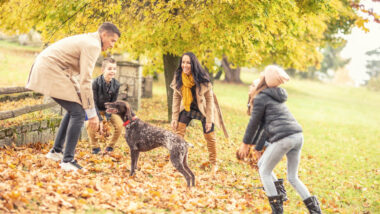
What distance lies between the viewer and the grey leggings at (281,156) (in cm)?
431

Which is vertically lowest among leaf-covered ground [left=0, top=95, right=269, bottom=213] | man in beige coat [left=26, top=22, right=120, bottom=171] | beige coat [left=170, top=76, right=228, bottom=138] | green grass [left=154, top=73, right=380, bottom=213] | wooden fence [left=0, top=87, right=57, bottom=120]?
green grass [left=154, top=73, right=380, bottom=213]

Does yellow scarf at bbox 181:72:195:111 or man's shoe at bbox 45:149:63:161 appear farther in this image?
yellow scarf at bbox 181:72:195:111

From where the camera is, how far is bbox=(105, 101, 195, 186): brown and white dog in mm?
5141

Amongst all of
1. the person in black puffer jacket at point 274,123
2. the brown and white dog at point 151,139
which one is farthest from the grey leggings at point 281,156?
the brown and white dog at point 151,139

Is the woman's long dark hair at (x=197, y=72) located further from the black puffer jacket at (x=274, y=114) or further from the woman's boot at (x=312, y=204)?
the woman's boot at (x=312, y=204)

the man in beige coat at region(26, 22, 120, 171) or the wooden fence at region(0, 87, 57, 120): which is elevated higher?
the man in beige coat at region(26, 22, 120, 171)

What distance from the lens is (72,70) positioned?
498 centimetres

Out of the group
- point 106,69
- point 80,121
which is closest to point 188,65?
point 106,69

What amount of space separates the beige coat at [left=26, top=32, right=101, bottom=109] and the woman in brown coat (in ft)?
5.84

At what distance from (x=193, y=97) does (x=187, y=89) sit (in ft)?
0.73

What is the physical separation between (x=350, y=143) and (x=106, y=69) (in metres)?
11.9

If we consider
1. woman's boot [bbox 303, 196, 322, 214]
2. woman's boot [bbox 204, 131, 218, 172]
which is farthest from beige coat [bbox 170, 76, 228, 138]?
woman's boot [bbox 303, 196, 322, 214]

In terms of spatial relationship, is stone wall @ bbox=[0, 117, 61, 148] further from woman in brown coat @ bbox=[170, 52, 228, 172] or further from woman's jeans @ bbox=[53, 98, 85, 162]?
woman in brown coat @ bbox=[170, 52, 228, 172]

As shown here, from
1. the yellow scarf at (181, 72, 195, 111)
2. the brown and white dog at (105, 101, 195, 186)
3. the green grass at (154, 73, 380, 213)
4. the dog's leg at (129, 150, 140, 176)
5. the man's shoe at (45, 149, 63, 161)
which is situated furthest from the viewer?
the green grass at (154, 73, 380, 213)
